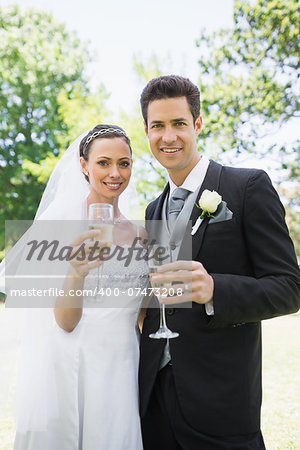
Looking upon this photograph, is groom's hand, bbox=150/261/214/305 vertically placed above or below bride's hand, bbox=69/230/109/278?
below

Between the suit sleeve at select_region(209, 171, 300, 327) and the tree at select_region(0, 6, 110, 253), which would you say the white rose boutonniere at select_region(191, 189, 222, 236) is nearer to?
the suit sleeve at select_region(209, 171, 300, 327)

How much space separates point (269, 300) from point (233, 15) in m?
13.8

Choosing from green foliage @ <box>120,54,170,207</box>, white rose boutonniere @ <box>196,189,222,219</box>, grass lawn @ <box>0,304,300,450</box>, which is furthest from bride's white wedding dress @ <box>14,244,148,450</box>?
green foliage @ <box>120,54,170,207</box>

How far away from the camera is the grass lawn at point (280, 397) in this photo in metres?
6.89

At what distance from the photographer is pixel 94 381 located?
3256 mm

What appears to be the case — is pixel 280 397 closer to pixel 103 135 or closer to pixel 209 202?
pixel 103 135

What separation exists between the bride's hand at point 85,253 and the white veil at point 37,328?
917 mm

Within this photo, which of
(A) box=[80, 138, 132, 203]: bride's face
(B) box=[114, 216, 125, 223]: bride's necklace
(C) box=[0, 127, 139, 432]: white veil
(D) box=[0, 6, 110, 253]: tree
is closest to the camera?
(C) box=[0, 127, 139, 432]: white veil

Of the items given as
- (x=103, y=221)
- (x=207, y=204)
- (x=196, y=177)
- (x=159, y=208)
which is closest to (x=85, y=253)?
(x=103, y=221)

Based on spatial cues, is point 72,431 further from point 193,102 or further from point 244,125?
point 244,125

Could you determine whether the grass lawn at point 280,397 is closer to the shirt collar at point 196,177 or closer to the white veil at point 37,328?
the white veil at point 37,328

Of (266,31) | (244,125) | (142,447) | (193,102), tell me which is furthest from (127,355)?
(266,31)

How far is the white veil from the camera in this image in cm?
325

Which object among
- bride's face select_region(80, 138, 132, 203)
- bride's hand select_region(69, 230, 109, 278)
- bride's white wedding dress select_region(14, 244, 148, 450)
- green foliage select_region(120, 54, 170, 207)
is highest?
green foliage select_region(120, 54, 170, 207)
